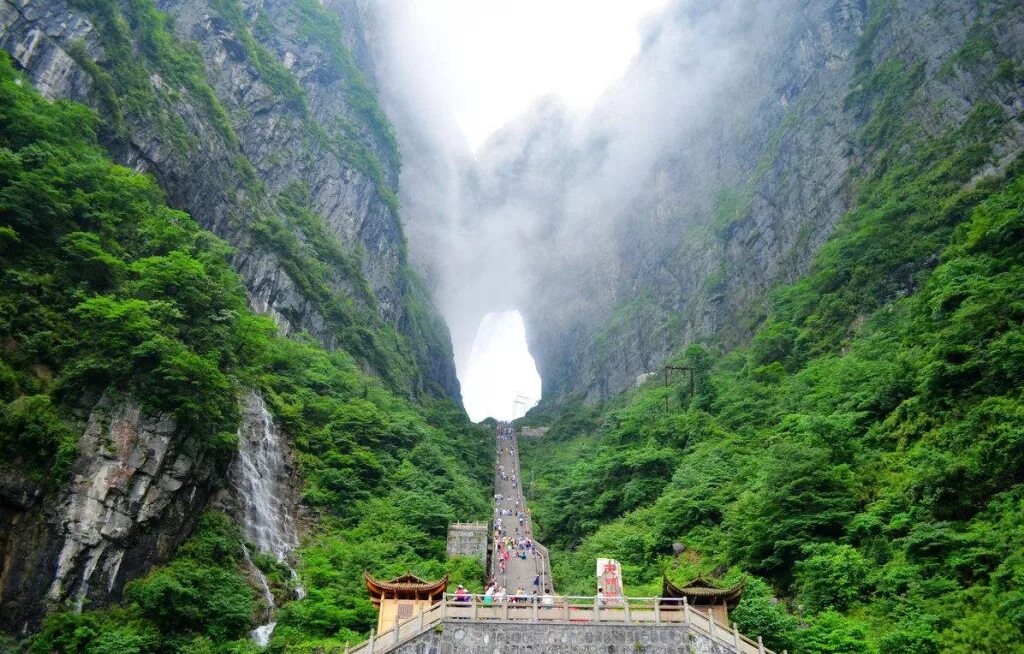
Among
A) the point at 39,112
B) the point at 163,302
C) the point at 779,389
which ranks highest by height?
the point at 39,112

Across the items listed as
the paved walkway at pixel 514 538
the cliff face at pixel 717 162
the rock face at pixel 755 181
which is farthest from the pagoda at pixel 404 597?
the cliff face at pixel 717 162

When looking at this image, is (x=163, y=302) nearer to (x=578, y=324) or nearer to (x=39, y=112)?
(x=39, y=112)

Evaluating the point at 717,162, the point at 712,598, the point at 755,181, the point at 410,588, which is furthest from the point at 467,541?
the point at 717,162

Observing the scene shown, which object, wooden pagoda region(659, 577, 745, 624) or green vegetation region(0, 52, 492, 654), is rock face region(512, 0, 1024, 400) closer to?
wooden pagoda region(659, 577, 745, 624)

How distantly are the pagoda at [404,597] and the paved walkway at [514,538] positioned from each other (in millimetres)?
2499

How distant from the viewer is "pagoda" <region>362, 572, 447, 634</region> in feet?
48.9

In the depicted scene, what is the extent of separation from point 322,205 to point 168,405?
39.1 metres

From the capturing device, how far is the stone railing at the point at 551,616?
44.1 feet

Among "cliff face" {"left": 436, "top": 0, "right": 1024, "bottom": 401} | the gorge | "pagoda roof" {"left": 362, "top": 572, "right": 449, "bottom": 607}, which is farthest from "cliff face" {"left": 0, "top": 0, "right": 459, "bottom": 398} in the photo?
"pagoda roof" {"left": 362, "top": 572, "right": 449, "bottom": 607}

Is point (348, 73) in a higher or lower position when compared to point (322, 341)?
higher

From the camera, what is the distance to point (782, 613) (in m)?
14.4

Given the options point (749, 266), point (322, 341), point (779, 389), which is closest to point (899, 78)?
point (749, 266)

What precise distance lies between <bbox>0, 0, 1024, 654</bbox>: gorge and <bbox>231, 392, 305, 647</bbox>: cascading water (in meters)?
0.15

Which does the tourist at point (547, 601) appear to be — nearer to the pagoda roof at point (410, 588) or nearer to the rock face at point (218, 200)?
the pagoda roof at point (410, 588)
